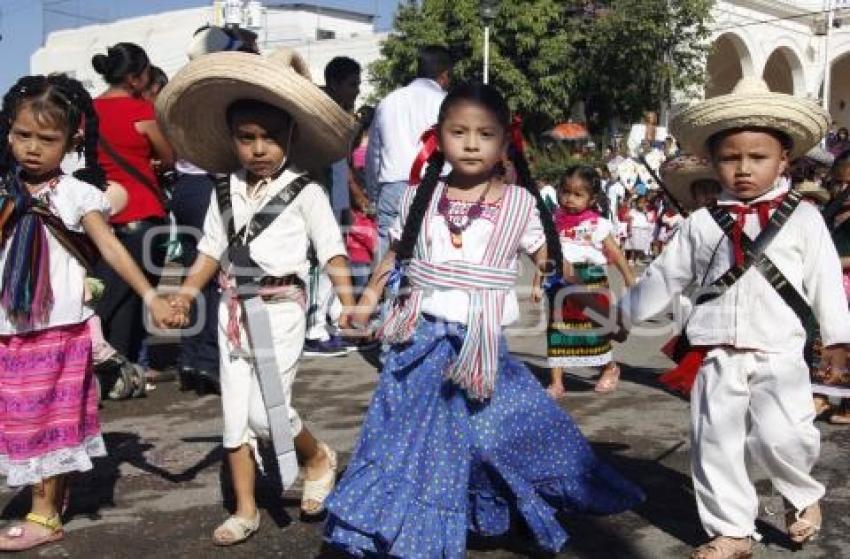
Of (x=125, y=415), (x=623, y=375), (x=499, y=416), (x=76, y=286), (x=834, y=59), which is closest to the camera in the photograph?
(x=499, y=416)

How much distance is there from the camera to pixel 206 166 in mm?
4320

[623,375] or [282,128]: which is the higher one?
[282,128]

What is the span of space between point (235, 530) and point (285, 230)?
113 centimetres

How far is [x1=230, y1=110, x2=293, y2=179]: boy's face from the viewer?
13.0 feet

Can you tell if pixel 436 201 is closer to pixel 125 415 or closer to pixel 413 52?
pixel 125 415

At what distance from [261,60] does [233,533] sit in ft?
5.70

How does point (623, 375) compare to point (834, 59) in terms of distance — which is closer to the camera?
point (623, 375)

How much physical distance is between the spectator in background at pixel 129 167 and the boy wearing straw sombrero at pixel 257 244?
2515mm

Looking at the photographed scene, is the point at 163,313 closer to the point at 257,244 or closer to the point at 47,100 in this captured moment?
the point at 257,244

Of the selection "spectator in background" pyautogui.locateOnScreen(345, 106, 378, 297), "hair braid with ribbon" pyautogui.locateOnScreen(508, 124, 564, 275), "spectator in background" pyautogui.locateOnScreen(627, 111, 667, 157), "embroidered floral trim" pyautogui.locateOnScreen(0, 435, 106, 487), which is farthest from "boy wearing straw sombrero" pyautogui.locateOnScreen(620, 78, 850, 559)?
"spectator in background" pyautogui.locateOnScreen(627, 111, 667, 157)

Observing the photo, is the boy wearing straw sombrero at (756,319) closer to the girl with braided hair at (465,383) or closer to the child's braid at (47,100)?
the girl with braided hair at (465,383)

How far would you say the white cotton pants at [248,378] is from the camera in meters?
3.97

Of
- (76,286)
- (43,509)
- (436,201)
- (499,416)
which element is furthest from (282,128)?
(43,509)

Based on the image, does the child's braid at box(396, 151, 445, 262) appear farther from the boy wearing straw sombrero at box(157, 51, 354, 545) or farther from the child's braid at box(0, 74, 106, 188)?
the child's braid at box(0, 74, 106, 188)
